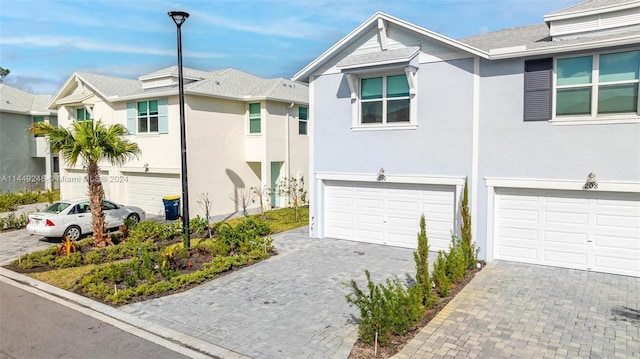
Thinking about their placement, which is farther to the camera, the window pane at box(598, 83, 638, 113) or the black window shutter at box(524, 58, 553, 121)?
the black window shutter at box(524, 58, 553, 121)

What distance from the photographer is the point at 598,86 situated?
10.6 meters

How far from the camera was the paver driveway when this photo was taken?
6914 millimetres

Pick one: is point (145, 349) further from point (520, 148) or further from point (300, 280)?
point (520, 148)

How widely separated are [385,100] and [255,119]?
388 inches

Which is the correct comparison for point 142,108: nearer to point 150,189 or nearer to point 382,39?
point 150,189

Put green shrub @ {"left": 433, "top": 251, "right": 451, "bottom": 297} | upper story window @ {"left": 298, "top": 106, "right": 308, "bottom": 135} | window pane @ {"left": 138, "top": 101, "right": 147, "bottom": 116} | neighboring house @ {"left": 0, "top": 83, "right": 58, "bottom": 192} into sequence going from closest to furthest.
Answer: green shrub @ {"left": 433, "top": 251, "right": 451, "bottom": 297}, window pane @ {"left": 138, "top": 101, "right": 147, "bottom": 116}, upper story window @ {"left": 298, "top": 106, "right": 308, "bottom": 135}, neighboring house @ {"left": 0, "top": 83, "right": 58, "bottom": 192}

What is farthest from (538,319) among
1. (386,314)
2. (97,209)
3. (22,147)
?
(22,147)

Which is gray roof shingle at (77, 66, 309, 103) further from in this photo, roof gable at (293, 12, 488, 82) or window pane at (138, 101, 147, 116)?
roof gable at (293, 12, 488, 82)

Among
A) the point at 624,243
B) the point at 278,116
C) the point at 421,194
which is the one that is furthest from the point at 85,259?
the point at 624,243

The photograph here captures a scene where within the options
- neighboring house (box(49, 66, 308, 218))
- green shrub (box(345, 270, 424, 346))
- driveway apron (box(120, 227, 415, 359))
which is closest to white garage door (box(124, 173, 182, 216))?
neighboring house (box(49, 66, 308, 218))

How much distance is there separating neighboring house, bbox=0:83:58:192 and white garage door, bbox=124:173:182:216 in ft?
38.9

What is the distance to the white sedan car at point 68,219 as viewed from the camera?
15148 mm

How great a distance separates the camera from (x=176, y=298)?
9.60 metres

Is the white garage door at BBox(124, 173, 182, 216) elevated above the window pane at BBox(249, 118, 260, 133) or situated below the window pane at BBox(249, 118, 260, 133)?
below
